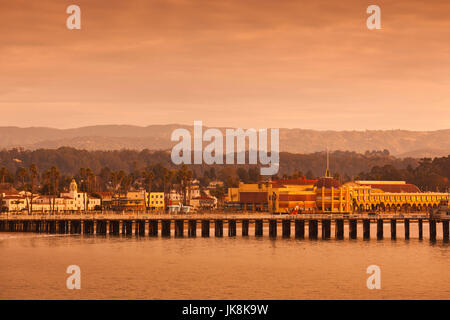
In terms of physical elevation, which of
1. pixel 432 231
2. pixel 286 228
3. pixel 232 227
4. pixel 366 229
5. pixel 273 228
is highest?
pixel 232 227

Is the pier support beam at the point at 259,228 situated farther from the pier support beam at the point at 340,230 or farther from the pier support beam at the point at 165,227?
the pier support beam at the point at 165,227

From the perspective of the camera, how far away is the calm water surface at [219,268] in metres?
74.6

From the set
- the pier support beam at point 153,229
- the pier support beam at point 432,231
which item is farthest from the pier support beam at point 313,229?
the pier support beam at point 153,229

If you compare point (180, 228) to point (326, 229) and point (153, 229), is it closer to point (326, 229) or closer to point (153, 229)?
point (153, 229)

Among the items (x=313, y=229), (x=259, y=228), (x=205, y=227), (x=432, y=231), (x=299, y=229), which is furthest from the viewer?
(x=259, y=228)

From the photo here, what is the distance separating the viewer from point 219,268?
91312mm

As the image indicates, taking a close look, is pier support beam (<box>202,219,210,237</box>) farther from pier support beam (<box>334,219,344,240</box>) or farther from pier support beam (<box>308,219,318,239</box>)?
pier support beam (<box>334,219,344,240</box>)

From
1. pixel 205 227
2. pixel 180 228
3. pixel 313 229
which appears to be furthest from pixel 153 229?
pixel 313 229

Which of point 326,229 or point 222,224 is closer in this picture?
point 222,224

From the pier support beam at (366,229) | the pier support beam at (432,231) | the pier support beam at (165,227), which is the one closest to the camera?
the pier support beam at (432,231)

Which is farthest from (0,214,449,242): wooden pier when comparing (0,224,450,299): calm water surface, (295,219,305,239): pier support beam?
(0,224,450,299): calm water surface

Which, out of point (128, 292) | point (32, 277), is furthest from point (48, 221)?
point (128, 292)

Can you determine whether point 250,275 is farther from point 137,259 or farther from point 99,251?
point 99,251
